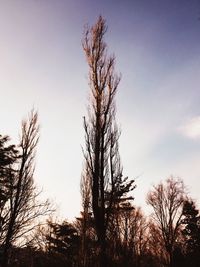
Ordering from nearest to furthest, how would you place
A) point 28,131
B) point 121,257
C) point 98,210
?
point 98,210 → point 28,131 → point 121,257

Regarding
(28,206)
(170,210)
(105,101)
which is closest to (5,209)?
(28,206)

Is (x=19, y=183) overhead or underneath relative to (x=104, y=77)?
underneath

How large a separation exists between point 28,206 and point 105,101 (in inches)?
254

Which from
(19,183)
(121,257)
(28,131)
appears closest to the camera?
(19,183)

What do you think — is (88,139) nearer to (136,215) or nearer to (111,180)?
(111,180)

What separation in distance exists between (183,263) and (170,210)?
7886 mm

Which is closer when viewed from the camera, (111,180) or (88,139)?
(111,180)

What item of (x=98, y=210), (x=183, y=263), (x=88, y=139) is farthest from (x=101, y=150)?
(x=183, y=263)

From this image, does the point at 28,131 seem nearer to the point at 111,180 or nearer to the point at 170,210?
the point at 111,180

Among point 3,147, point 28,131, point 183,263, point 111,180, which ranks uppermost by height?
point 28,131

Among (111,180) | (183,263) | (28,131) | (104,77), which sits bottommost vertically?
(183,263)

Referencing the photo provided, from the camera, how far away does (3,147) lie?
42.7ft

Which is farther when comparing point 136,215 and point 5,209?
point 136,215

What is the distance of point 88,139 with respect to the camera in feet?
36.0
